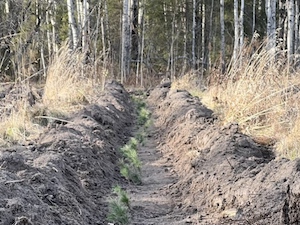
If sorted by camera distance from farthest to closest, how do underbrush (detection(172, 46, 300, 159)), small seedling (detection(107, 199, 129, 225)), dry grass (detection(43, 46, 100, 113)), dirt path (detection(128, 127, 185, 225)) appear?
dry grass (detection(43, 46, 100, 113)) → underbrush (detection(172, 46, 300, 159)) → dirt path (detection(128, 127, 185, 225)) → small seedling (detection(107, 199, 129, 225))

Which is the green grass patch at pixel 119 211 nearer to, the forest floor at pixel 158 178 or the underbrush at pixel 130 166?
the forest floor at pixel 158 178

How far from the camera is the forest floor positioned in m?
3.70

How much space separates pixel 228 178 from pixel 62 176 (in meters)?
1.48

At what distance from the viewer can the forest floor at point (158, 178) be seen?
370cm

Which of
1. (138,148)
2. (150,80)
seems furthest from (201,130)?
(150,80)

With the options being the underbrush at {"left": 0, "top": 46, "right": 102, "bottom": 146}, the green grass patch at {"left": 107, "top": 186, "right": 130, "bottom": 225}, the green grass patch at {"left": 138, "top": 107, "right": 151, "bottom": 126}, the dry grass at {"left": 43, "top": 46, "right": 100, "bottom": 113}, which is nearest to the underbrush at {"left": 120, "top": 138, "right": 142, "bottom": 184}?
the underbrush at {"left": 0, "top": 46, "right": 102, "bottom": 146}

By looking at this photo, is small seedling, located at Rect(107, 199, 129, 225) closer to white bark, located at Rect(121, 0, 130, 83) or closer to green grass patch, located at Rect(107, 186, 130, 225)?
green grass patch, located at Rect(107, 186, 130, 225)

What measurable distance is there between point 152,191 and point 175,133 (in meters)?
2.60

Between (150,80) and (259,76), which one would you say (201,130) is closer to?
(259,76)

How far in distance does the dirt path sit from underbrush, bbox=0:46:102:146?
1322 mm

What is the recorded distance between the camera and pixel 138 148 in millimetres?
8586

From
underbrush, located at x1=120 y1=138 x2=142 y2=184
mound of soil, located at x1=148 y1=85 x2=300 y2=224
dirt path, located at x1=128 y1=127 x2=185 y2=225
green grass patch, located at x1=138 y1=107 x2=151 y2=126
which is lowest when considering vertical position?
dirt path, located at x1=128 y1=127 x2=185 y2=225

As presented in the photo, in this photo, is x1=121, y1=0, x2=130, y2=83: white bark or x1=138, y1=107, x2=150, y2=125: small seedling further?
x1=121, y1=0, x2=130, y2=83: white bark

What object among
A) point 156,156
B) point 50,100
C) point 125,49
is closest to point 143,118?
point 50,100
